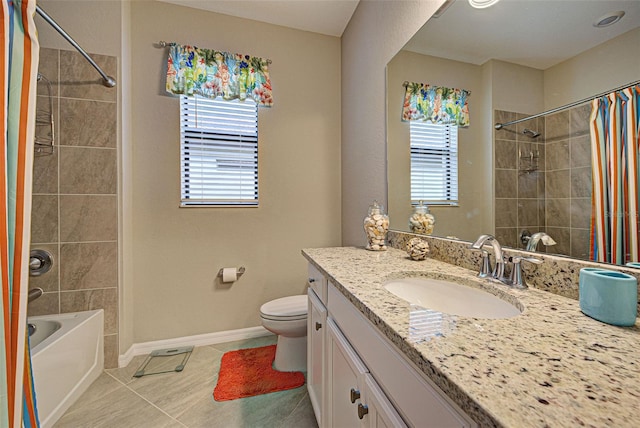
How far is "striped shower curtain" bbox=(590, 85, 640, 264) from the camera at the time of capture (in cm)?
62

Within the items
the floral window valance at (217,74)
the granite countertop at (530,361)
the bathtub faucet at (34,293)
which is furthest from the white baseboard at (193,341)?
the floral window valance at (217,74)

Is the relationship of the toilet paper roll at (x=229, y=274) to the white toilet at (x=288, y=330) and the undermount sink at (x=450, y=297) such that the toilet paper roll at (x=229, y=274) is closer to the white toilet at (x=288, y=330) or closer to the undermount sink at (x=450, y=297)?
the white toilet at (x=288, y=330)

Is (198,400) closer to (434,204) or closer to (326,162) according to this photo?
(434,204)

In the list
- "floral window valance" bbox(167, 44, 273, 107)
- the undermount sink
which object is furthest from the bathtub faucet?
the undermount sink

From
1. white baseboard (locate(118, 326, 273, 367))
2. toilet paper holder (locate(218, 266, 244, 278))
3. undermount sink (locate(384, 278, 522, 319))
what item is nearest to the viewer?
undermount sink (locate(384, 278, 522, 319))

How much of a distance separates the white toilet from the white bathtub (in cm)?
102

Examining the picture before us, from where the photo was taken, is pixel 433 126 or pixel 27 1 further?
pixel 433 126

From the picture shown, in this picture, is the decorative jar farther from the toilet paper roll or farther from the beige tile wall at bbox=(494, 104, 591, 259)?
the toilet paper roll

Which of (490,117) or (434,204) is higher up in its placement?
(490,117)

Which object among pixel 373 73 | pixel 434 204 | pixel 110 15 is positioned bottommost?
pixel 434 204

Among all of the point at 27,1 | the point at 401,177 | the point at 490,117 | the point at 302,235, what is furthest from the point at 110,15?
the point at 490,117

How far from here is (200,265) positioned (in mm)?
2059

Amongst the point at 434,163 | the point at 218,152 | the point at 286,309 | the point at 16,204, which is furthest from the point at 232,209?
the point at 434,163

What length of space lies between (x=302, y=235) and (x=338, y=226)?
35 centimetres
